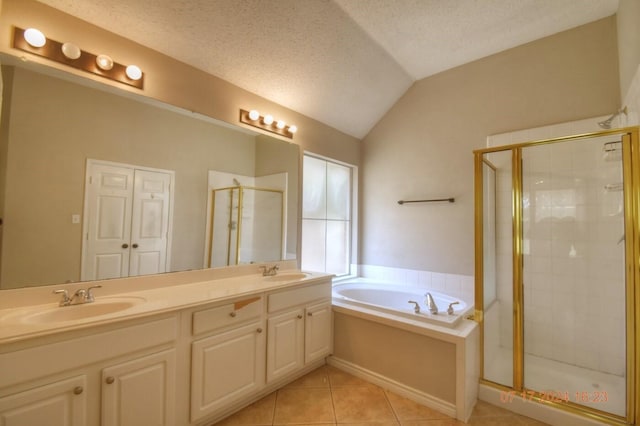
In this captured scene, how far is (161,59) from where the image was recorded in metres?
1.87

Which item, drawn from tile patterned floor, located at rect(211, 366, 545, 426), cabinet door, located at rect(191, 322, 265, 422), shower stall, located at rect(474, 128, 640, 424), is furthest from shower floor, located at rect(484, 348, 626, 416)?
cabinet door, located at rect(191, 322, 265, 422)

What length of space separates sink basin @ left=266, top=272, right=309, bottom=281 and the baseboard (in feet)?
2.53

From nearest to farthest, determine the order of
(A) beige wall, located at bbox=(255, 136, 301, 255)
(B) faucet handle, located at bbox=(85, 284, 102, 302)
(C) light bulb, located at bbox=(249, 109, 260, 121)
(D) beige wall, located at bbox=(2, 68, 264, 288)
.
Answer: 1. (D) beige wall, located at bbox=(2, 68, 264, 288)
2. (B) faucet handle, located at bbox=(85, 284, 102, 302)
3. (C) light bulb, located at bbox=(249, 109, 260, 121)
4. (A) beige wall, located at bbox=(255, 136, 301, 255)

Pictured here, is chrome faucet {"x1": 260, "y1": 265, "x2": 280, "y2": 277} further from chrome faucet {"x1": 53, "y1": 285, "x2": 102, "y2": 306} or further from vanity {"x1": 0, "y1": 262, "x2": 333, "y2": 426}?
chrome faucet {"x1": 53, "y1": 285, "x2": 102, "y2": 306}

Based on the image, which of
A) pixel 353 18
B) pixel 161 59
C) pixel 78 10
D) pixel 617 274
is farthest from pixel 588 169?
pixel 78 10

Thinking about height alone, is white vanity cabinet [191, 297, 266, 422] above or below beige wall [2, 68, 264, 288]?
below

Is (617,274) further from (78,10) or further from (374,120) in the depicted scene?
(78,10)

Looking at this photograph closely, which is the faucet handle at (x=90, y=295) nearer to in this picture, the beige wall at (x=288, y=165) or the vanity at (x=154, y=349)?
the vanity at (x=154, y=349)

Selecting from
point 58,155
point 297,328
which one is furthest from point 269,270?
point 58,155

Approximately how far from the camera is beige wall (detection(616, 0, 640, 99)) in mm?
1675

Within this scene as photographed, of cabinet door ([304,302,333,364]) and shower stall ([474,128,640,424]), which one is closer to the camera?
shower stall ([474,128,640,424])

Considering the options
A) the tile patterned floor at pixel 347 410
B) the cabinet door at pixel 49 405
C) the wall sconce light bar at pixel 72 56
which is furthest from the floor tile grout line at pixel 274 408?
the wall sconce light bar at pixel 72 56

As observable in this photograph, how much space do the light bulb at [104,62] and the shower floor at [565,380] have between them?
10.5 ft

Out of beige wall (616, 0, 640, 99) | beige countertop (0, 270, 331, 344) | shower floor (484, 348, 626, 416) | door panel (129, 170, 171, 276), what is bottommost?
shower floor (484, 348, 626, 416)
